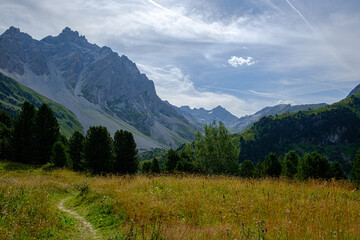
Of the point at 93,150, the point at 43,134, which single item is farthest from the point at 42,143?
the point at 93,150

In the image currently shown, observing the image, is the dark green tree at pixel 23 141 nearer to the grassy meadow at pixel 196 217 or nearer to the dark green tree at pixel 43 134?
the dark green tree at pixel 43 134

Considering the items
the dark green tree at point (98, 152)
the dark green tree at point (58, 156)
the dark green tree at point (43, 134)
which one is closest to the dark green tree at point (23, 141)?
the dark green tree at point (43, 134)

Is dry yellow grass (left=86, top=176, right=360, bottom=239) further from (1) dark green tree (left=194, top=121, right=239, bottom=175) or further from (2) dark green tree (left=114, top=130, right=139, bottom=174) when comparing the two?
(2) dark green tree (left=114, top=130, right=139, bottom=174)

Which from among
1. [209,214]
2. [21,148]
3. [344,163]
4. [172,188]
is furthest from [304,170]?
[344,163]

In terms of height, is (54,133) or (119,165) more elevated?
(54,133)

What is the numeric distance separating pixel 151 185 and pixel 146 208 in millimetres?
4727

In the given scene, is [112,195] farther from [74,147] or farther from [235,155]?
[74,147]

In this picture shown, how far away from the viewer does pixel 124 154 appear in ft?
136

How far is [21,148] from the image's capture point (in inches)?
1305

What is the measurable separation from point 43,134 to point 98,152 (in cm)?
970

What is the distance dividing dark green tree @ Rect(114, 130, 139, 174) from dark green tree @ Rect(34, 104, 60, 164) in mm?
11149

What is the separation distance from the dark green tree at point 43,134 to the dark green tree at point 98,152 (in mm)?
6319

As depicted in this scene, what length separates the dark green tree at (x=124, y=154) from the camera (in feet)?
134

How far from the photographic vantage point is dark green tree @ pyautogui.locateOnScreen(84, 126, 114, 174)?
111ft
